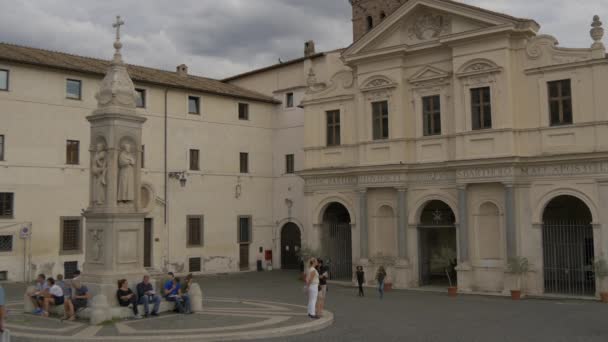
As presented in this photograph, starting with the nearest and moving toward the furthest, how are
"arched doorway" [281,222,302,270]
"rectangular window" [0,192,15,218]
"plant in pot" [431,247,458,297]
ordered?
"rectangular window" [0,192,15,218]
"plant in pot" [431,247,458,297]
"arched doorway" [281,222,302,270]

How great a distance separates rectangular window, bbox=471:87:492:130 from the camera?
24.3 metres

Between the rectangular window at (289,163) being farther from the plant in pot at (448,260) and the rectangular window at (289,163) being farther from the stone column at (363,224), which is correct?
the plant in pot at (448,260)

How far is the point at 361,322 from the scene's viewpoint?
54.7ft

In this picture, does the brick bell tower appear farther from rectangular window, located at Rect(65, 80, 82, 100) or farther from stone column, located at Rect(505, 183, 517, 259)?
stone column, located at Rect(505, 183, 517, 259)

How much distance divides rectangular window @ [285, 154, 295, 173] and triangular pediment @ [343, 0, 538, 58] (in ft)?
31.7

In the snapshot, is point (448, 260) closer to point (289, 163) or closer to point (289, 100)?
point (289, 163)

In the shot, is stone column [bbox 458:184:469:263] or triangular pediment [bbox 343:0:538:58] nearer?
triangular pediment [bbox 343:0:538:58]

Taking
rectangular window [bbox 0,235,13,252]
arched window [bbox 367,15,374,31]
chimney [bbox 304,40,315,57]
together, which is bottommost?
rectangular window [bbox 0,235,13,252]

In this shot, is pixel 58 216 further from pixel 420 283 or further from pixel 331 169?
pixel 420 283

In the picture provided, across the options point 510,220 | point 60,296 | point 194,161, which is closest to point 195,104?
point 194,161

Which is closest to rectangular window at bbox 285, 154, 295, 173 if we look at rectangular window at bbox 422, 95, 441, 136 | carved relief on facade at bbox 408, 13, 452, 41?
rectangular window at bbox 422, 95, 441, 136

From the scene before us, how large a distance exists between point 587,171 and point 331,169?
35.5 ft

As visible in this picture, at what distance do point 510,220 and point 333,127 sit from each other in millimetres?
9391

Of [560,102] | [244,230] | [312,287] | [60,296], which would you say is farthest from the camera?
[244,230]
